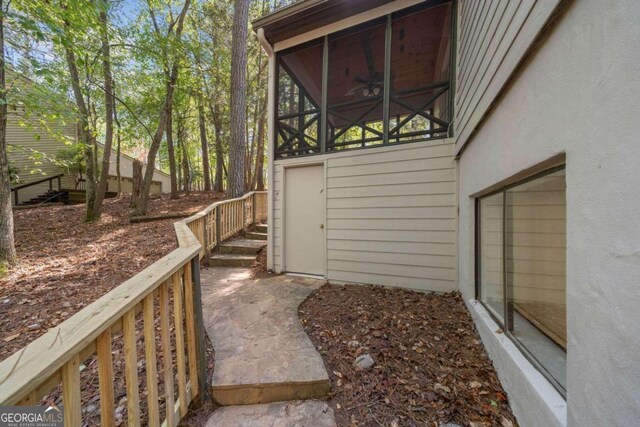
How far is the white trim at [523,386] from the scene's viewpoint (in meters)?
1.27

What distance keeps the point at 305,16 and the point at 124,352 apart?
4807 millimetres

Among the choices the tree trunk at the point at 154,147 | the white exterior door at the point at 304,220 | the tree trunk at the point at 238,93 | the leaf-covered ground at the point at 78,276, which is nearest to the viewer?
the leaf-covered ground at the point at 78,276

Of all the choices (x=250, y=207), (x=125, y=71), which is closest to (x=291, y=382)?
(x=250, y=207)

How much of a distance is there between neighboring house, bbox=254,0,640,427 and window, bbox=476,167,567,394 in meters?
0.01

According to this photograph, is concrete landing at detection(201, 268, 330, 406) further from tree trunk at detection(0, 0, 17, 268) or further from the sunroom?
tree trunk at detection(0, 0, 17, 268)

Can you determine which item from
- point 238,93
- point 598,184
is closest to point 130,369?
point 598,184

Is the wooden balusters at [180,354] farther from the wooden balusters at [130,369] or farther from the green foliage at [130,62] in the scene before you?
the green foliage at [130,62]

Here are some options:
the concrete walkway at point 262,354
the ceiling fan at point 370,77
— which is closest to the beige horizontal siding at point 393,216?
the concrete walkway at point 262,354

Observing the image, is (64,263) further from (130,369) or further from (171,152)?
(171,152)

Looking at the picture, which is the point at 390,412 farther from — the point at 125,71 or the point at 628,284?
the point at 125,71

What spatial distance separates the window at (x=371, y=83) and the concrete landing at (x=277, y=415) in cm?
342

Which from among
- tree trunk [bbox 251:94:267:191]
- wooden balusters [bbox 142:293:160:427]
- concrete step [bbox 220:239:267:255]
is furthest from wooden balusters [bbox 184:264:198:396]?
tree trunk [bbox 251:94:267:191]
